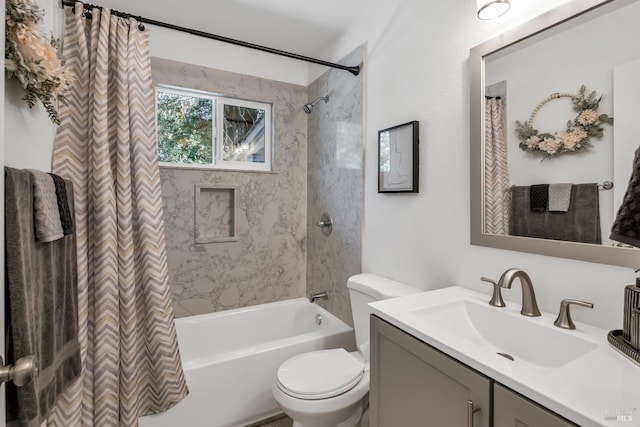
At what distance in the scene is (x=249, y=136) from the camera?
2.69 m

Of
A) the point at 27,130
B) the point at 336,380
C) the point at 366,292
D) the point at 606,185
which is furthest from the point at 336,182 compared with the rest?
the point at 27,130

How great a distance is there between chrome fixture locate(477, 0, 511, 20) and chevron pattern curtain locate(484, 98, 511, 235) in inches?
12.4

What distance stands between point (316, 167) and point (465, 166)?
149 centimetres

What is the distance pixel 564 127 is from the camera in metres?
1.03

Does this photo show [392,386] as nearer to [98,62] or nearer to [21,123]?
[21,123]

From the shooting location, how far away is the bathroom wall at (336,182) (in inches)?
83.3

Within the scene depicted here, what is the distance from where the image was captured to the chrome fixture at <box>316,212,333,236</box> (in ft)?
8.01

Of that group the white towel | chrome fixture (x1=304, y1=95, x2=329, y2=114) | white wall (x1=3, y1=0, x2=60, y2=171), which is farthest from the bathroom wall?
white wall (x1=3, y1=0, x2=60, y2=171)

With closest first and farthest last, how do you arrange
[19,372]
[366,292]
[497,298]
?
[19,372]
[497,298]
[366,292]

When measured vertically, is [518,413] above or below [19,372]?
below

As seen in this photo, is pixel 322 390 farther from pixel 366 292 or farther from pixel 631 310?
pixel 631 310

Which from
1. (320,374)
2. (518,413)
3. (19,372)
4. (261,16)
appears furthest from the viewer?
(261,16)

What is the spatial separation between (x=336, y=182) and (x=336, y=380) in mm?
1394

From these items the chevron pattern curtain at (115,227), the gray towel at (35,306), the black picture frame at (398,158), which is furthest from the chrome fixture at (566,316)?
the chevron pattern curtain at (115,227)
